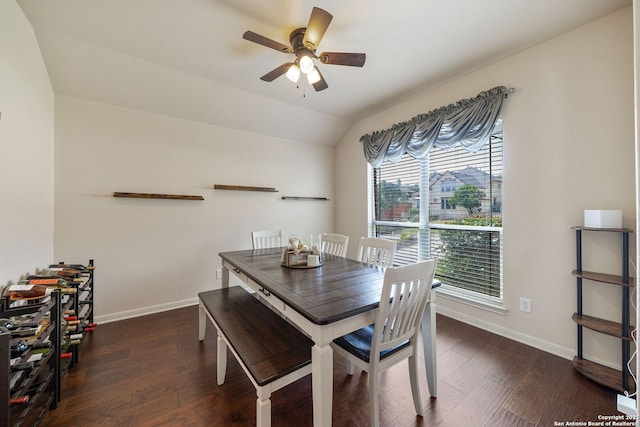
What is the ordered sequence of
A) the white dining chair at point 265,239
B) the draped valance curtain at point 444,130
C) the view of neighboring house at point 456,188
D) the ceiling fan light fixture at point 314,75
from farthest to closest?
the white dining chair at point 265,239 < the view of neighboring house at point 456,188 < the draped valance curtain at point 444,130 < the ceiling fan light fixture at point 314,75

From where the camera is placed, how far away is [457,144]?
262 centimetres

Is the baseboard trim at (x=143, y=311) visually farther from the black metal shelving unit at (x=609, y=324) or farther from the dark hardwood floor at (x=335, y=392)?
the black metal shelving unit at (x=609, y=324)

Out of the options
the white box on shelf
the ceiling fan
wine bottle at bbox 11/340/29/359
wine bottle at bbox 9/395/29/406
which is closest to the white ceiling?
the ceiling fan

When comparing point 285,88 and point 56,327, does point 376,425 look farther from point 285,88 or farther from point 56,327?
point 285,88

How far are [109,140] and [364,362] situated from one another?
10.8 ft

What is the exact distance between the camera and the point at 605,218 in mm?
1703

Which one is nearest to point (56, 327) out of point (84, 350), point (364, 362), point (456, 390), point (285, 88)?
point (84, 350)

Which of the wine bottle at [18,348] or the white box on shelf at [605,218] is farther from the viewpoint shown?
the white box on shelf at [605,218]

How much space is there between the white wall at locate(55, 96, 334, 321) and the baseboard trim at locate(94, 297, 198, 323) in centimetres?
1

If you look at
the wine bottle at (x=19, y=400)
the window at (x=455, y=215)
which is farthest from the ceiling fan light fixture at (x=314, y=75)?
the wine bottle at (x=19, y=400)

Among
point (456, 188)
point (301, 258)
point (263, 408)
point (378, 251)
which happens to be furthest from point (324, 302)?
point (456, 188)

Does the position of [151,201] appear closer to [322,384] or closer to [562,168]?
[322,384]

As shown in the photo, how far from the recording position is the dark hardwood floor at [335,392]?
1.46 m

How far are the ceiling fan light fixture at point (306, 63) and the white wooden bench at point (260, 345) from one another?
1.86 metres
